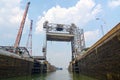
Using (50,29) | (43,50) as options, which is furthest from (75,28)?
(43,50)

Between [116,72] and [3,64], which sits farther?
[3,64]

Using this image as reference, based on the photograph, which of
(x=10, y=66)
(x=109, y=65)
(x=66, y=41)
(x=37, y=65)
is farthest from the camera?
(x=66, y=41)

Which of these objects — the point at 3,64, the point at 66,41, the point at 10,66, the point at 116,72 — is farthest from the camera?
the point at 66,41

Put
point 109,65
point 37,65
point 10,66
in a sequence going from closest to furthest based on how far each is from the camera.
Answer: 1. point 109,65
2. point 10,66
3. point 37,65

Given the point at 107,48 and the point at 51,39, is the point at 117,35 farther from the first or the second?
the point at 51,39

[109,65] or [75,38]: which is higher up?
[75,38]

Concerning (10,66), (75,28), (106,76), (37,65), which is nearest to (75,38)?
(75,28)

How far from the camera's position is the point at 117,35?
1962cm

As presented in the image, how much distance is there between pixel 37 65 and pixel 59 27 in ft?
57.3

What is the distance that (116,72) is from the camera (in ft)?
64.0

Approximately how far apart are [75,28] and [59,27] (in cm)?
700

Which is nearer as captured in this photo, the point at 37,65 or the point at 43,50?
the point at 37,65

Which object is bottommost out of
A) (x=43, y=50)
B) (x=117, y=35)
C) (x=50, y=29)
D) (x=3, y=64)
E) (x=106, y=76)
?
(x=106, y=76)

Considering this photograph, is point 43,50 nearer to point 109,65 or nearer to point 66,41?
point 66,41
